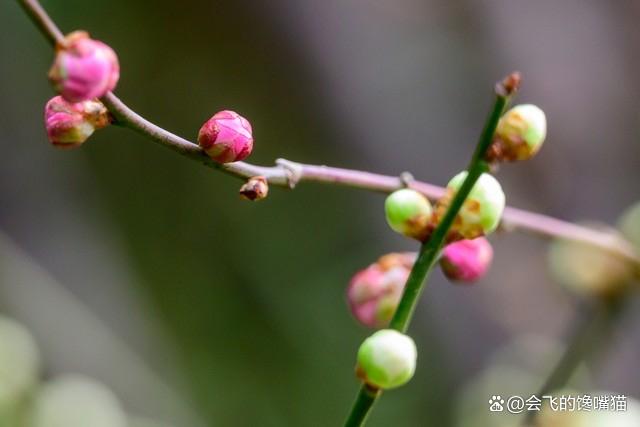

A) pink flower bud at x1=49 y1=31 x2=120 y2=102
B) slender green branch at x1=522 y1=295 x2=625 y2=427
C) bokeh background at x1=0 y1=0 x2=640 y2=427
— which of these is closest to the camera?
pink flower bud at x1=49 y1=31 x2=120 y2=102

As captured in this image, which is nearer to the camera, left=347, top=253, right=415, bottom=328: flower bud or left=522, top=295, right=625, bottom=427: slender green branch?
left=347, top=253, right=415, bottom=328: flower bud

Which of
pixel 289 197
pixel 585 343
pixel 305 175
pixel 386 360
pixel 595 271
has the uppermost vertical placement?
pixel 289 197


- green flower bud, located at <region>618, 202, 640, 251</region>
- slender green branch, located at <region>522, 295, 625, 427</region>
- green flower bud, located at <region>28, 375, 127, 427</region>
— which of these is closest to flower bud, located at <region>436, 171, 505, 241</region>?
slender green branch, located at <region>522, 295, 625, 427</region>

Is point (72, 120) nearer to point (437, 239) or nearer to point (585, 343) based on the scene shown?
point (437, 239)

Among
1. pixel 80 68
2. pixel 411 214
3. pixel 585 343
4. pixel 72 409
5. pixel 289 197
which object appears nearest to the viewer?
pixel 80 68

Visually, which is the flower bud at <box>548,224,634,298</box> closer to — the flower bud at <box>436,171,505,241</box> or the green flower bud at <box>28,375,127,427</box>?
the flower bud at <box>436,171,505,241</box>

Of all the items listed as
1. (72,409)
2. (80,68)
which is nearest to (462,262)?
(80,68)
